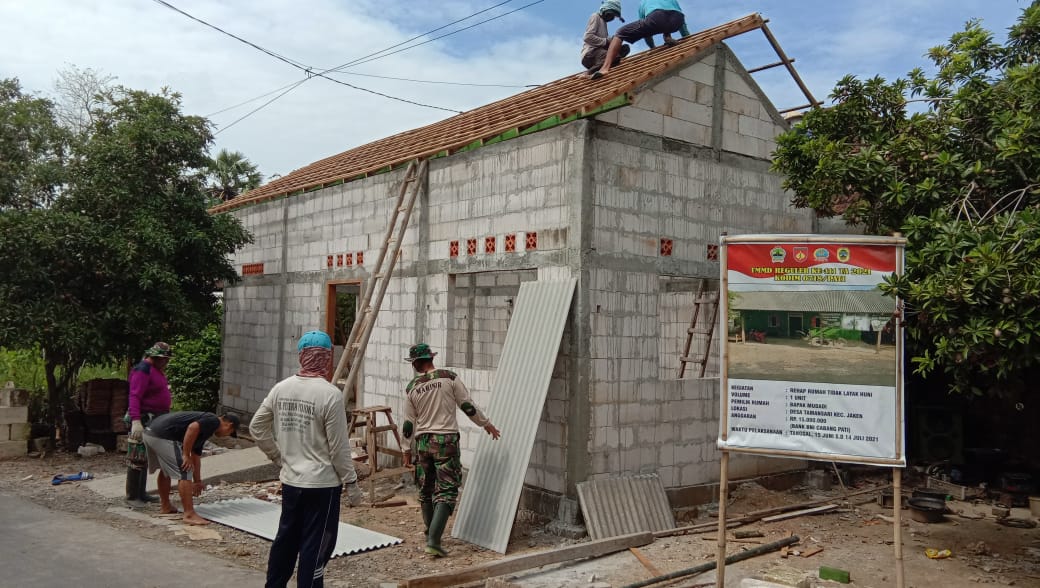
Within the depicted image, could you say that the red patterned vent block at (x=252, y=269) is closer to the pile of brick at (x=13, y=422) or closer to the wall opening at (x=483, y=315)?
the wall opening at (x=483, y=315)

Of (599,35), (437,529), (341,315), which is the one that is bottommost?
(437,529)

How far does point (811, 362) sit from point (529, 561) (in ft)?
8.80

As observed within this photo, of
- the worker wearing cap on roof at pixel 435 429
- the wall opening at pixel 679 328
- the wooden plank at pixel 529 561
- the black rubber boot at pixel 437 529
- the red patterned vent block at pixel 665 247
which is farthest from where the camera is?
the wall opening at pixel 679 328

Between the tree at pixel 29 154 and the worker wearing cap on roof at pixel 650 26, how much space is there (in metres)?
8.48

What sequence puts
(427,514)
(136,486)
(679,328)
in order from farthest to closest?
(679,328) → (136,486) → (427,514)

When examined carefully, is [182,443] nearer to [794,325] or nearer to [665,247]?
[665,247]

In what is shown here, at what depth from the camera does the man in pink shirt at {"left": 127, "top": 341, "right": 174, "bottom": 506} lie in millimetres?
8297

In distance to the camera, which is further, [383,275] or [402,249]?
[402,249]

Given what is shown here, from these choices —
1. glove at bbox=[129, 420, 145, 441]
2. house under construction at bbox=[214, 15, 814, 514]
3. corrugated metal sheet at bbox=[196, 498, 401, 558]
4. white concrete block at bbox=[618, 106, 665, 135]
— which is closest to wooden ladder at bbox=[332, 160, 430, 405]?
house under construction at bbox=[214, 15, 814, 514]

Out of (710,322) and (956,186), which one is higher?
(956,186)

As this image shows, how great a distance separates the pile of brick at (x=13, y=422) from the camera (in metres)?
11.4

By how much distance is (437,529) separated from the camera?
6.84m

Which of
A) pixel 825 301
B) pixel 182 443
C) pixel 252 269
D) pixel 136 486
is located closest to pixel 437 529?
pixel 182 443

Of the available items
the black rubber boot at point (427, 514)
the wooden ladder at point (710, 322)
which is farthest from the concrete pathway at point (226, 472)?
the wooden ladder at point (710, 322)
